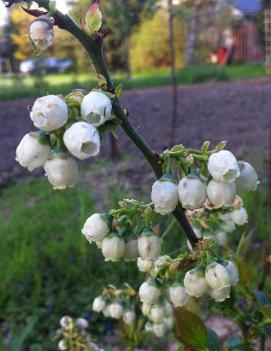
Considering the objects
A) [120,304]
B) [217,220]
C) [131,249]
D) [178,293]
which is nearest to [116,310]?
[120,304]

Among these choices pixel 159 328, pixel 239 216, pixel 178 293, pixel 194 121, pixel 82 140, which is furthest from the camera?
pixel 194 121

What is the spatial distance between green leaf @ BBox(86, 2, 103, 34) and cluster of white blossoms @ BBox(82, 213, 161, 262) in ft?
0.96

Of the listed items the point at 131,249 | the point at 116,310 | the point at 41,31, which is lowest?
the point at 116,310

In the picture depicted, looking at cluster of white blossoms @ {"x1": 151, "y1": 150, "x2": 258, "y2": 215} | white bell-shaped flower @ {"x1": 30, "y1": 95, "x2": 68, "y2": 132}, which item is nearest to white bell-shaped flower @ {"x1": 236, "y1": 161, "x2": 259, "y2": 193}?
cluster of white blossoms @ {"x1": 151, "y1": 150, "x2": 258, "y2": 215}

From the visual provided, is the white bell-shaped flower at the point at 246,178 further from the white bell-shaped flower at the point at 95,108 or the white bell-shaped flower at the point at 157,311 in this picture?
the white bell-shaped flower at the point at 157,311

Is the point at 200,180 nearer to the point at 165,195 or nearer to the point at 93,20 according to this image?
the point at 165,195

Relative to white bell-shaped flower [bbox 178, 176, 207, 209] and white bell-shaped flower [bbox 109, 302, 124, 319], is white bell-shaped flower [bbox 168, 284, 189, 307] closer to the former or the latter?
white bell-shaped flower [bbox 178, 176, 207, 209]

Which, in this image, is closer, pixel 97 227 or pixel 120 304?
pixel 97 227

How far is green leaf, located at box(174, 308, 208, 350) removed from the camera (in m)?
1.14

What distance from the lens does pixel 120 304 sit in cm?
161

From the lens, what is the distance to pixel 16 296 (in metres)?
3.02

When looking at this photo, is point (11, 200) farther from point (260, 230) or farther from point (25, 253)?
point (260, 230)

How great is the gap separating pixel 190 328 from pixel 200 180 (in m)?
0.43

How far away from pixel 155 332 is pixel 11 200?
3.20 m
